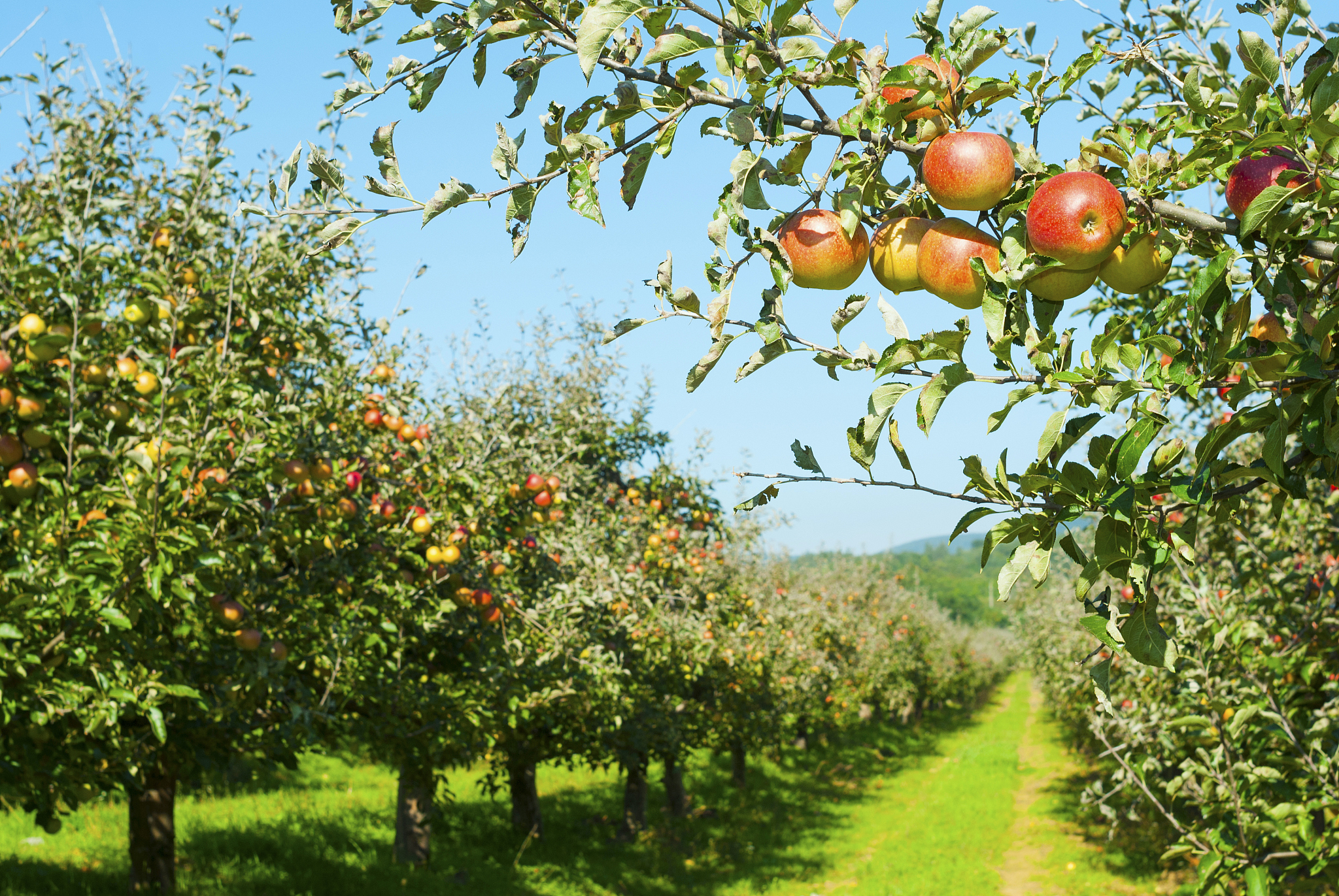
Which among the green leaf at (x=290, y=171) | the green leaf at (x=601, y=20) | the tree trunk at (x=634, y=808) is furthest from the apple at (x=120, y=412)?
the tree trunk at (x=634, y=808)

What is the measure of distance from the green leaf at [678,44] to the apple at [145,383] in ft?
12.7

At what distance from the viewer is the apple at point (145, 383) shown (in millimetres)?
4301

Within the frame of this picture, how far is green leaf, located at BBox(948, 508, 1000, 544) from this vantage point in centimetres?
152

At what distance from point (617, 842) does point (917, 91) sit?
13.8 metres

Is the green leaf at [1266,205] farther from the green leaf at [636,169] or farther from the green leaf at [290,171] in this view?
the green leaf at [290,171]

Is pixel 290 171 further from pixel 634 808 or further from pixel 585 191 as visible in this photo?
pixel 634 808

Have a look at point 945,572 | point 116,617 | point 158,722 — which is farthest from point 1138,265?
point 945,572

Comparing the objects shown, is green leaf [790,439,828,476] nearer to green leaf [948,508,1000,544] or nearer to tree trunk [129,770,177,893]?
green leaf [948,508,1000,544]

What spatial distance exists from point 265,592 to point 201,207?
235 centimetres

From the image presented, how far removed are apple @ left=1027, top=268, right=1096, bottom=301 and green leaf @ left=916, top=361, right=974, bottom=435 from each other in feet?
0.64

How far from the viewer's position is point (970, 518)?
1.59 meters

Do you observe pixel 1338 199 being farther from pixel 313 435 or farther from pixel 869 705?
pixel 869 705

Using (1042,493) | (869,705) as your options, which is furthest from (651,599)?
(869,705)

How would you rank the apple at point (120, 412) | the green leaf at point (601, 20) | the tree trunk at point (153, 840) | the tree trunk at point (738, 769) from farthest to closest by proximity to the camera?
the tree trunk at point (738, 769)
the tree trunk at point (153, 840)
the apple at point (120, 412)
the green leaf at point (601, 20)
